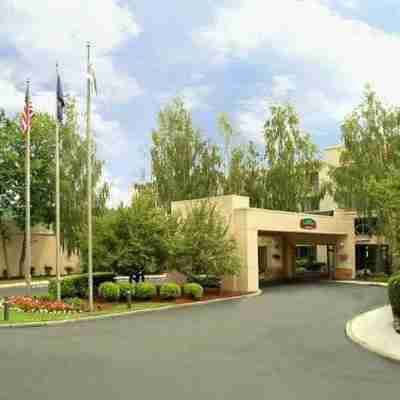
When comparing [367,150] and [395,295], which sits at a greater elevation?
[367,150]

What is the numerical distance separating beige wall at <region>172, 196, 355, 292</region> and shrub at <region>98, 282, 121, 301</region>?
8056 mm

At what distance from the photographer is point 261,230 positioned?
33.1 metres

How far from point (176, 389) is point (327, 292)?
74.9ft

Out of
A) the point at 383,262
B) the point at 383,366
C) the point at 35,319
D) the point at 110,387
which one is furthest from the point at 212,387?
the point at 383,262

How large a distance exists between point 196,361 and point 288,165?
122 feet

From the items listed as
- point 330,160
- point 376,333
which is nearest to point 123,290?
point 376,333

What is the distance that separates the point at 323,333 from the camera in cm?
1695

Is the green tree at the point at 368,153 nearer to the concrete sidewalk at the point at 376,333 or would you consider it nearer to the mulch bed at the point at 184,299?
the mulch bed at the point at 184,299

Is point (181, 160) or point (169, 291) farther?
point (181, 160)

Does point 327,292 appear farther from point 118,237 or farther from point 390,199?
point 118,237

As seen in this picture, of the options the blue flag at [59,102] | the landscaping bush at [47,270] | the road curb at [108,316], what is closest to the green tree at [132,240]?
the road curb at [108,316]

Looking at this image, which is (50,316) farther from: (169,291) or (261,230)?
(261,230)

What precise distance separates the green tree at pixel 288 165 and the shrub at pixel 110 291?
A: 2479 centimetres

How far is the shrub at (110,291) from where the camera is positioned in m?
26.1
